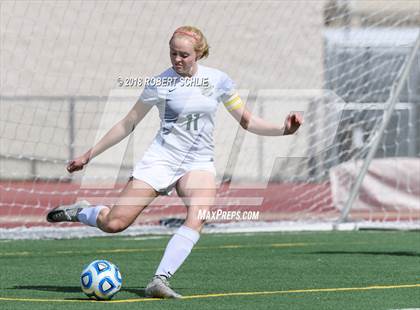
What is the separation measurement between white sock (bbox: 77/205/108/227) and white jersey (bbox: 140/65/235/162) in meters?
0.73

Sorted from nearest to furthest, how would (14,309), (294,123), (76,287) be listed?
(14,309), (294,123), (76,287)

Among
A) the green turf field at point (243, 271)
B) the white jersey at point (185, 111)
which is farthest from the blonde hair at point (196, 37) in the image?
the green turf field at point (243, 271)

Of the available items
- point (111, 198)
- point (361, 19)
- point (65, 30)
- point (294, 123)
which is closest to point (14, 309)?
point (294, 123)

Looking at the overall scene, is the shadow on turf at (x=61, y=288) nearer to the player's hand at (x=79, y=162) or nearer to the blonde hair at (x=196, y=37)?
the player's hand at (x=79, y=162)

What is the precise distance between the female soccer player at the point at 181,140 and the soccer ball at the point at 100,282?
39 cm

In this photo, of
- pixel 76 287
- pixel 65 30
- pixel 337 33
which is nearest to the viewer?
pixel 76 287

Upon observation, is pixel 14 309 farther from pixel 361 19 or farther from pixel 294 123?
pixel 361 19

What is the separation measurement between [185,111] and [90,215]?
3.56ft

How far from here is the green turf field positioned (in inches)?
312

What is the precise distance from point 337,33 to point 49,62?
474 cm

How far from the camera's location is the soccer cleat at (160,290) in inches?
316

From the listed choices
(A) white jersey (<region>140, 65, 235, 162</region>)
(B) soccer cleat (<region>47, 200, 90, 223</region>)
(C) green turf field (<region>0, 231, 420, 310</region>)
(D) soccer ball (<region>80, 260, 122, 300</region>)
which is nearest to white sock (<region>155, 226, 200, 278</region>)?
(C) green turf field (<region>0, 231, 420, 310</region>)

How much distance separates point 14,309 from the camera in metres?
7.50

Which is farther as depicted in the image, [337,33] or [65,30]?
[337,33]
